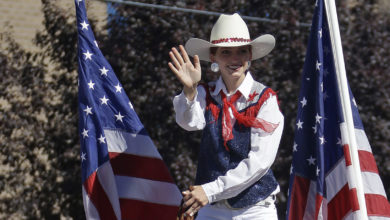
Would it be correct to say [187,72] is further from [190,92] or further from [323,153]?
[323,153]

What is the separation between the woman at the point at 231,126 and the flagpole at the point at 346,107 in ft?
1.49

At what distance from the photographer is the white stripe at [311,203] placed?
509 centimetres

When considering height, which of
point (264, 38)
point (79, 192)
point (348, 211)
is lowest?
point (79, 192)

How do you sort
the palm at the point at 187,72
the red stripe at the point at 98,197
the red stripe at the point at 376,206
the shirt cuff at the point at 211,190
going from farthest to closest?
the red stripe at the point at 98,197
the red stripe at the point at 376,206
the palm at the point at 187,72
the shirt cuff at the point at 211,190

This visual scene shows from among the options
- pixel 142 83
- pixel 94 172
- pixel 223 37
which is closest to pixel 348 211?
pixel 223 37

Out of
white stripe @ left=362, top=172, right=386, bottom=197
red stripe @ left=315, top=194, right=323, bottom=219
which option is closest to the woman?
red stripe @ left=315, top=194, right=323, bottom=219

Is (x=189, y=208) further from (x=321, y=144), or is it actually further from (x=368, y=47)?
(x=368, y=47)

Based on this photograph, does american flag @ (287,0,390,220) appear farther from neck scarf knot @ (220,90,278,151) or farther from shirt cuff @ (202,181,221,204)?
shirt cuff @ (202,181,221,204)

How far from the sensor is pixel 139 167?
550 centimetres

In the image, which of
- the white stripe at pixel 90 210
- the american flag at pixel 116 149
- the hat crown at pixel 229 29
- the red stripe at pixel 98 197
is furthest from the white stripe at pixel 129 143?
the hat crown at pixel 229 29

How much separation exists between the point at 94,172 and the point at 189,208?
108cm

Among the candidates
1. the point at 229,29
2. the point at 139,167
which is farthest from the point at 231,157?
the point at 139,167

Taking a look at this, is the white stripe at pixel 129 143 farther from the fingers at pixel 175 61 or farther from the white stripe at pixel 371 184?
the white stripe at pixel 371 184

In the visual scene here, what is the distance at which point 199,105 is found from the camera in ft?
16.1
